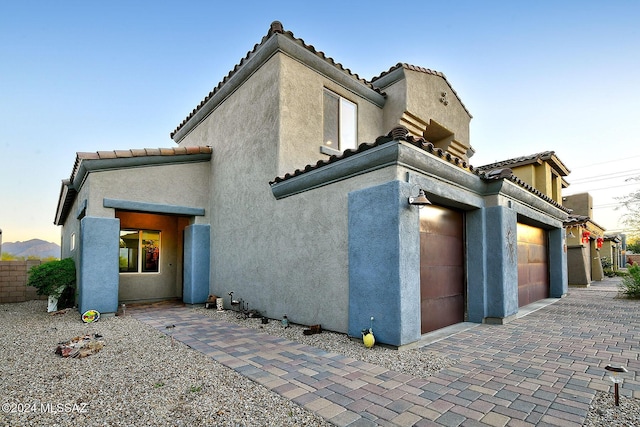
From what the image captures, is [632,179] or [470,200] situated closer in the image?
[470,200]

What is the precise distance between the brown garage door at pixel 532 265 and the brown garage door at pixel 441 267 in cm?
365

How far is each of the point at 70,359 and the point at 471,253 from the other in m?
8.06

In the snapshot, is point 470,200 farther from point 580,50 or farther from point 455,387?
point 580,50

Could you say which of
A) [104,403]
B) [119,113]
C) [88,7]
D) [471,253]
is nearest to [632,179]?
[471,253]

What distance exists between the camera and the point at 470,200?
702 cm

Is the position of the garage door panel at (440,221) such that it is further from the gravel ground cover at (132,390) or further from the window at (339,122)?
the gravel ground cover at (132,390)

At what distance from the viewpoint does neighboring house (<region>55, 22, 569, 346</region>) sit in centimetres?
541

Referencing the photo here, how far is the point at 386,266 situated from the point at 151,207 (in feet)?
24.3

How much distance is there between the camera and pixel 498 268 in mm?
7117

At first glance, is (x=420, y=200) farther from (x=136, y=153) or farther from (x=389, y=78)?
(x=136, y=153)

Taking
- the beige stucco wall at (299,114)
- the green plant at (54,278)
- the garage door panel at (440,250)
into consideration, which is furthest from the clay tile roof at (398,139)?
the green plant at (54,278)

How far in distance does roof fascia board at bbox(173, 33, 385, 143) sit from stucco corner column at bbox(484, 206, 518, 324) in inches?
214

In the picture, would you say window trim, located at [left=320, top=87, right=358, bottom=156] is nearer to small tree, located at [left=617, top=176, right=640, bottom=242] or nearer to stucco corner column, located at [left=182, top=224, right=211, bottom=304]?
stucco corner column, located at [left=182, top=224, right=211, bottom=304]

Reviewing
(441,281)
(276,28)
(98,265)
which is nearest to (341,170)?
(441,281)
